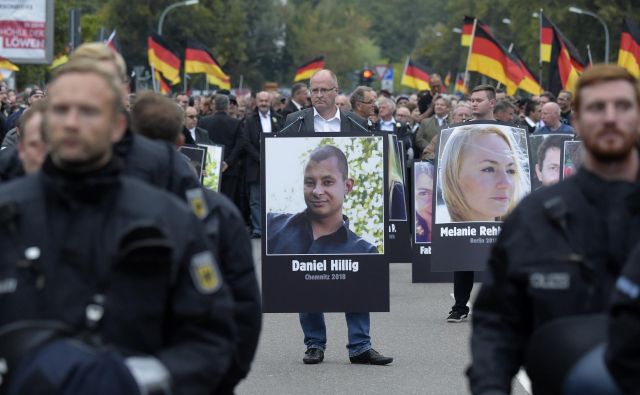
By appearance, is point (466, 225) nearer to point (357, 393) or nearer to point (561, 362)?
point (357, 393)

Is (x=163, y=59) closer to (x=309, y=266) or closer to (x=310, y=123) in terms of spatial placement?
(x=310, y=123)

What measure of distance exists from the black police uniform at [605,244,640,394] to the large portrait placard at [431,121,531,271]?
849 centimetres

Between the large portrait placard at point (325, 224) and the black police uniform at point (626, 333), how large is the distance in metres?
6.72

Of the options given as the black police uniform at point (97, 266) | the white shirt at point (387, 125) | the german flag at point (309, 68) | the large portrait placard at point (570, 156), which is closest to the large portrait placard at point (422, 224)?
the large portrait placard at point (570, 156)

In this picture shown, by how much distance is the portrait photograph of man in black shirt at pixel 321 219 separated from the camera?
1090cm

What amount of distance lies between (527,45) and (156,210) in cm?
8034

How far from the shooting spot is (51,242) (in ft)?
13.5

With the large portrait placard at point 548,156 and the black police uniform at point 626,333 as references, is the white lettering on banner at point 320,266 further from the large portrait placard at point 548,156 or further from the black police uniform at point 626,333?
the black police uniform at point 626,333

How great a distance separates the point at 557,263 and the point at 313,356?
6375mm

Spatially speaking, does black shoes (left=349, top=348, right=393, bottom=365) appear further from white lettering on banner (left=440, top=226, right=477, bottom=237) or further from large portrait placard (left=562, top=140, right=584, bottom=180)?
large portrait placard (left=562, top=140, right=584, bottom=180)

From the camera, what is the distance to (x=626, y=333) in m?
4.14

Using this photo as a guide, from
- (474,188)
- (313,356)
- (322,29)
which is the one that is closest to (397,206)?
(474,188)

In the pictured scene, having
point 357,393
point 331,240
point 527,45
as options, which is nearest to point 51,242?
point 357,393

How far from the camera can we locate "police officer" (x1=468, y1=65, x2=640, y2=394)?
4598mm
